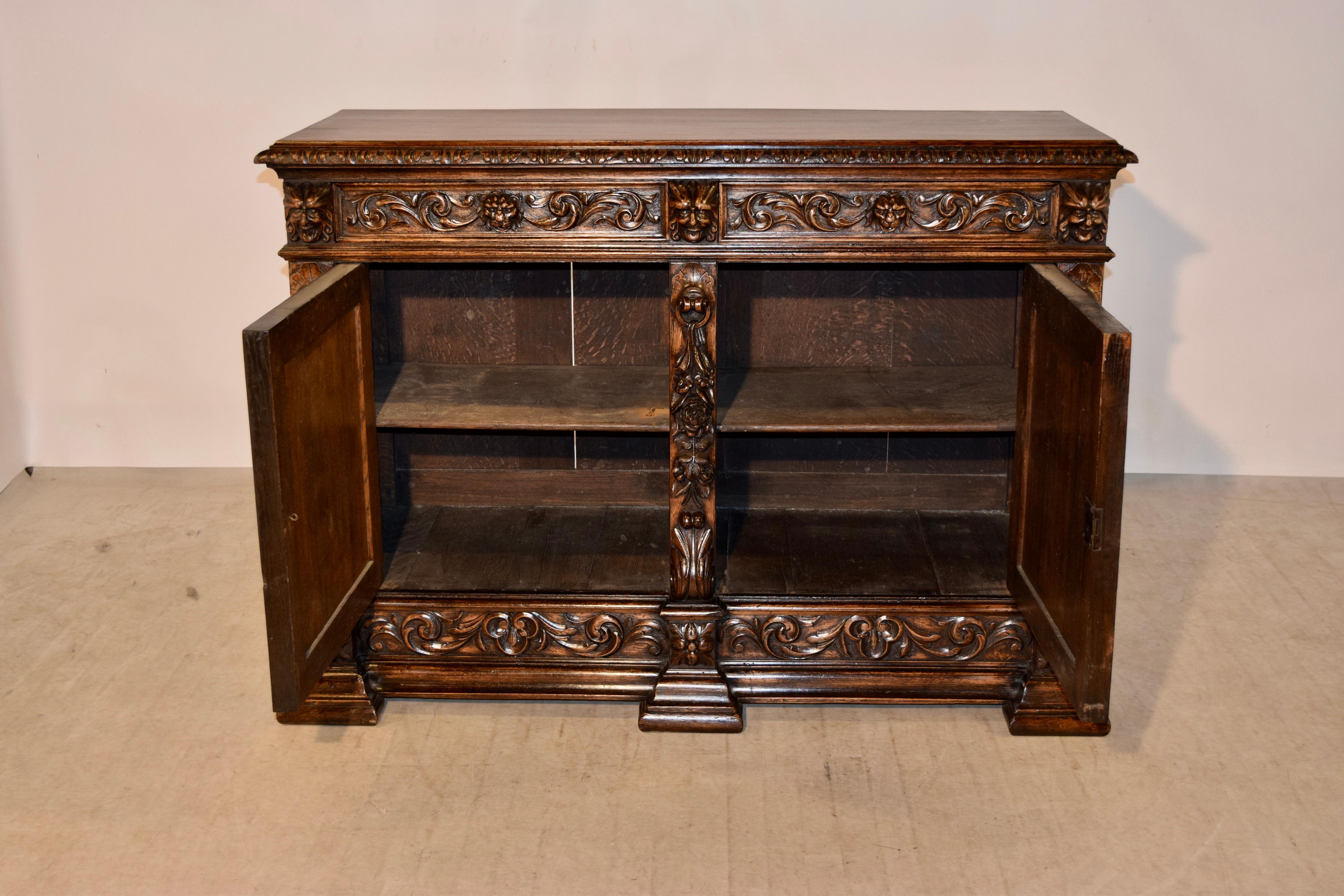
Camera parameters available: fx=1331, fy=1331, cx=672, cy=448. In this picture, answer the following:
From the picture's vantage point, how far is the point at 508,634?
2.84 metres

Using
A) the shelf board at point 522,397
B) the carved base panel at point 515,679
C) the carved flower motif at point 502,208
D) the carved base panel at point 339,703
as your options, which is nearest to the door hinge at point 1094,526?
the shelf board at point 522,397

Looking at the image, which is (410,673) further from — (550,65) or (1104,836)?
(550,65)

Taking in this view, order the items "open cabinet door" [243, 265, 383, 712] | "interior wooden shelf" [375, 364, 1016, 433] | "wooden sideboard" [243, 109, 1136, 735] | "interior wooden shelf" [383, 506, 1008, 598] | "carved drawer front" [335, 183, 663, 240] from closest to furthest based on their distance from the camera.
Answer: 1. "open cabinet door" [243, 265, 383, 712]
2. "wooden sideboard" [243, 109, 1136, 735]
3. "carved drawer front" [335, 183, 663, 240]
4. "interior wooden shelf" [375, 364, 1016, 433]
5. "interior wooden shelf" [383, 506, 1008, 598]

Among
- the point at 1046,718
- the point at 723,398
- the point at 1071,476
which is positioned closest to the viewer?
the point at 1071,476

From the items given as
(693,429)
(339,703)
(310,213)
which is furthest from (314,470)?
(693,429)

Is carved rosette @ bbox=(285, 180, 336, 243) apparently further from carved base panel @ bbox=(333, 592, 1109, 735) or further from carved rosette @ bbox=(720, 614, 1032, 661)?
carved rosette @ bbox=(720, 614, 1032, 661)

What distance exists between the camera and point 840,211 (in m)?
2.54

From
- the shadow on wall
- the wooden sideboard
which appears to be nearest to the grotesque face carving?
the wooden sideboard

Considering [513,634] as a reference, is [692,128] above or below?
above

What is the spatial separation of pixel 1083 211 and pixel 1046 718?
3.37 feet

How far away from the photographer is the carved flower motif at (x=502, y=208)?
2547mm

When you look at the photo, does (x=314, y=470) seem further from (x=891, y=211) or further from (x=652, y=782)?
(x=891, y=211)

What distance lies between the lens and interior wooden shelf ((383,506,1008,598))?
9.43 ft

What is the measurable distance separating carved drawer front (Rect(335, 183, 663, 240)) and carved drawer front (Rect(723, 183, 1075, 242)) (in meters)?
0.18
